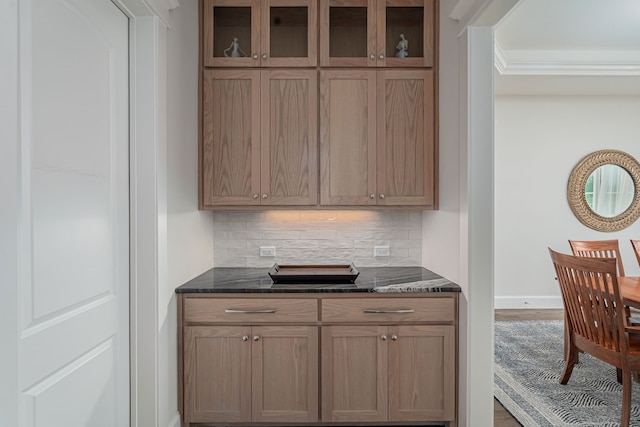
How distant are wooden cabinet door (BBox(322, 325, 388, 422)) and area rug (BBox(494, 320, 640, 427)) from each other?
3.29ft

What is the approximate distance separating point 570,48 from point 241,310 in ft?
13.9

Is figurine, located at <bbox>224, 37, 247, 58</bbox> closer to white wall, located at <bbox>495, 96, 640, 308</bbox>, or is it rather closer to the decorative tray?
the decorative tray

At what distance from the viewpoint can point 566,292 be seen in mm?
2820

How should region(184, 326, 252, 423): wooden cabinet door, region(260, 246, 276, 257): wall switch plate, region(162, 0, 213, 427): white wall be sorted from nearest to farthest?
region(162, 0, 213, 427): white wall, region(184, 326, 252, 423): wooden cabinet door, region(260, 246, 276, 257): wall switch plate

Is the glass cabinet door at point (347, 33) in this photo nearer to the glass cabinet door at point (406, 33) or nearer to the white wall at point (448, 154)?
the glass cabinet door at point (406, 33)

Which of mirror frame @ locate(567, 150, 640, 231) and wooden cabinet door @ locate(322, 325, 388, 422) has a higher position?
mirror frame @ locate(567, 150, 640, 231)

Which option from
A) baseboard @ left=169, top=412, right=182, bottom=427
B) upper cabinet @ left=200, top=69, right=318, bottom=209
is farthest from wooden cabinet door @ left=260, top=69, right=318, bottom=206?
baseboard @ left=169, top=412, right=182, bottom=427

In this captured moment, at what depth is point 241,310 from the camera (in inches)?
85.4

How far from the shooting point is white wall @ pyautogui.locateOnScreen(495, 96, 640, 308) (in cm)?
493

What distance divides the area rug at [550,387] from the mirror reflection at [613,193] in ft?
6.81

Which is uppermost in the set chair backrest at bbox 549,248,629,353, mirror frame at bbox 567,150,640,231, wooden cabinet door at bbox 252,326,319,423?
mirror frame at bbox 567,150,640,231

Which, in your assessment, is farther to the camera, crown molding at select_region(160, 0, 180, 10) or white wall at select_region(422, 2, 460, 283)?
white wall at select_region(422, 2, 460, 283)

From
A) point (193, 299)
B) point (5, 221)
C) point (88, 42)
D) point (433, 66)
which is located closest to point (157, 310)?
point (193, 299)

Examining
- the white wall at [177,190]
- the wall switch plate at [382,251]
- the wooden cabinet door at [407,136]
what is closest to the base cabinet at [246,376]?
the white wall at [177,190]
